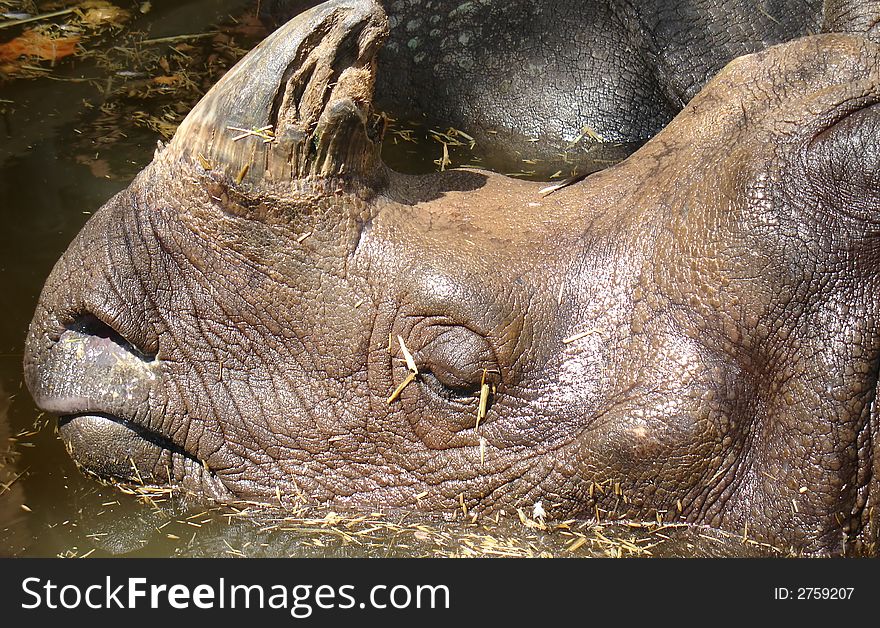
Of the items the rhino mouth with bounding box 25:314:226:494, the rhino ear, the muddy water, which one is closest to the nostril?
the rhino mouth with bounding box 25:314:226:494

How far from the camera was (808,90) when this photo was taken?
3857 millimetres

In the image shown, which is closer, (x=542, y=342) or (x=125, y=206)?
(x=542, y=342)

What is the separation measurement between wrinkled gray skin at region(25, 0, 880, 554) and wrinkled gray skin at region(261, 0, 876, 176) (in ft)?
6.04

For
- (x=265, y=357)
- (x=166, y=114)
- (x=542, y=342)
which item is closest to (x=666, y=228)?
(x=542, y=342)

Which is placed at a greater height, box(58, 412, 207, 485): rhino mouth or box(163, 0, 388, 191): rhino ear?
box(163, 0, 388, 191): rhino ear

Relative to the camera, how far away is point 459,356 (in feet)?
12.2

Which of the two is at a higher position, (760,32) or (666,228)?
(760,32)

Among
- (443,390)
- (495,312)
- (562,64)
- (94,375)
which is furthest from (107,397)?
(562,64)

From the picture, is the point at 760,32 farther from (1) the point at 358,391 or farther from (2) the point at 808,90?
(1) the point at 358,391

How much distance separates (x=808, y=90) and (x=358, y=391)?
193 cm

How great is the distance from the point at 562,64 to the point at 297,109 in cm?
285

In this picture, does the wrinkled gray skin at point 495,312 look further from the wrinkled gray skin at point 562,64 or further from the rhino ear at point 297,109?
the wrinkled gray skin at point 562,64

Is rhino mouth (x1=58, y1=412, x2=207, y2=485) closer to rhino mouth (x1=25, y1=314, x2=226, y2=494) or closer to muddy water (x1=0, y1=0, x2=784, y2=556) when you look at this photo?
rhino mouth (x1=25, y1=314, x2=226, y2=494)

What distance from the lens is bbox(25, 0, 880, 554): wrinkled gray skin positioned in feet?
11.8
